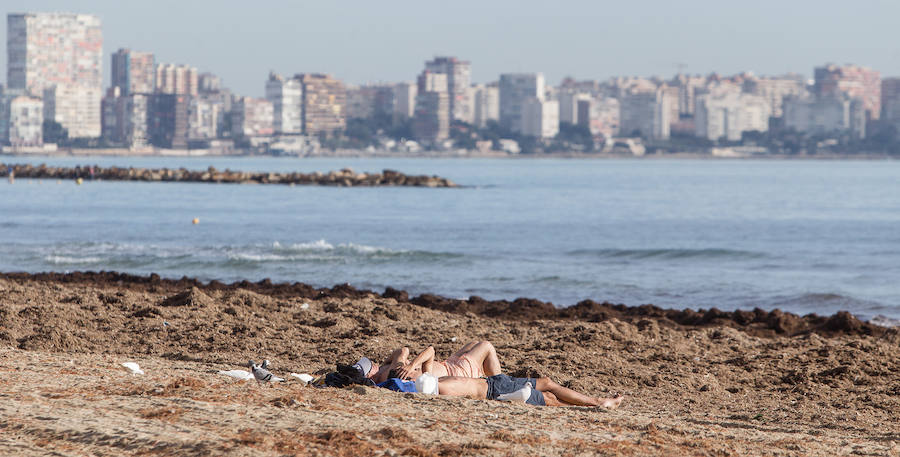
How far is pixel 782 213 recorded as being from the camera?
49438 mm

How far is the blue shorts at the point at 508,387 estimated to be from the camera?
7.87 metres

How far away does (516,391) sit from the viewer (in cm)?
791

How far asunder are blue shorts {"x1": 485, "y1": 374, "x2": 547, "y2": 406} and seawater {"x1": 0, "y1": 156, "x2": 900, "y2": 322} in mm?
10123

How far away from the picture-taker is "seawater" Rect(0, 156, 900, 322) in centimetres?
2094

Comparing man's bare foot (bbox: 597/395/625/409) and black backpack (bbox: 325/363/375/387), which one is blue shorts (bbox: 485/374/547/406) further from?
black backpack (bbox: 325/363/375/387)

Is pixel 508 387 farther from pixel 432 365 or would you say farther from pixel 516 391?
pixel 432 365

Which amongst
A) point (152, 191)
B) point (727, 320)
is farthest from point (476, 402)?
point (152, 191)

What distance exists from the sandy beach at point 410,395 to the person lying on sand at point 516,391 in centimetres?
33

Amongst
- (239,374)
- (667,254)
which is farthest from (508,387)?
(667,254)

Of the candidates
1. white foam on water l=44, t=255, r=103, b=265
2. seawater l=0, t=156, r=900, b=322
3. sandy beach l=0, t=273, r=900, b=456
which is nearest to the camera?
sandy beach l=0, t=273, r=900, b=456

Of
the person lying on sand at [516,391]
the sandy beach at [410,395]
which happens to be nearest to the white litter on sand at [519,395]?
the person lying on sand at [516,391]

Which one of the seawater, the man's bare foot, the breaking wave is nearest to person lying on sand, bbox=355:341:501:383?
the man's bare foot

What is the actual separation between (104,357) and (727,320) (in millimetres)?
8098

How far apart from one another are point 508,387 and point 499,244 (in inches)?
946
